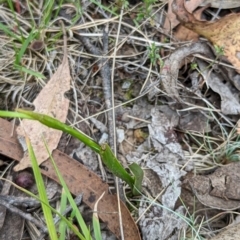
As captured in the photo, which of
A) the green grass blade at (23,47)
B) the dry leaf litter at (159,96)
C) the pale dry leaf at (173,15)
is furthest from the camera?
the pale dry leaf at (173,15)

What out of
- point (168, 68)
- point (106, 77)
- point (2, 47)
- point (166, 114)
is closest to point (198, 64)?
point (168, 68)

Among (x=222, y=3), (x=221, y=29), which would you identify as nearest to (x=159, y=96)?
(x=221, y=29)

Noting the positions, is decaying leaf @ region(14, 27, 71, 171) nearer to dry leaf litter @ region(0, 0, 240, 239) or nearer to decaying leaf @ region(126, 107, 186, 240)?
dry leaf litter @ region(0, 0, 240, 239)

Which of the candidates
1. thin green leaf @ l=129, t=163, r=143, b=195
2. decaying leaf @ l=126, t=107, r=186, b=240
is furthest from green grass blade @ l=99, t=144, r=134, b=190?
decaying leaf @ l=126, t=107, r=186, b=240

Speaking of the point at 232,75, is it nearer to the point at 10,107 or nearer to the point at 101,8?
the point at 101,8

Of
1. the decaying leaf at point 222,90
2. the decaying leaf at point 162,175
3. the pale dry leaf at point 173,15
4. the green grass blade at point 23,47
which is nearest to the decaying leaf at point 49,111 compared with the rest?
the green grass blade at point 23,47

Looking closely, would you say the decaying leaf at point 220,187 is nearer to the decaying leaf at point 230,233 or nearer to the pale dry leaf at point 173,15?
the decaying leaf at point 230,233

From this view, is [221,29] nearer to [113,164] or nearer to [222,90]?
[222,90]
